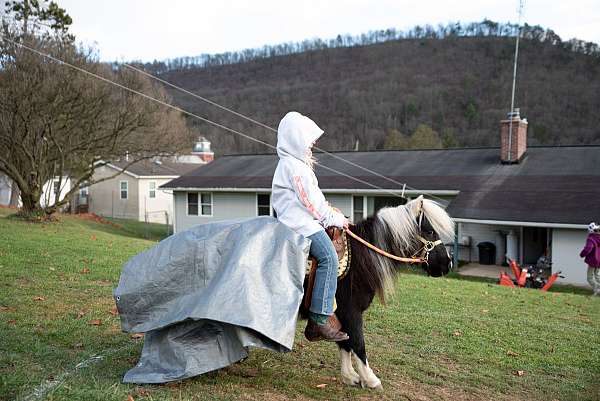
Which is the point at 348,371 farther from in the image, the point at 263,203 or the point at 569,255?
the point at 263,203

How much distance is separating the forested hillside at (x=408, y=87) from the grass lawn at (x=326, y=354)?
4231 centimetres

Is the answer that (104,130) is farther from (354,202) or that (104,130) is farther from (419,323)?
(419,323)

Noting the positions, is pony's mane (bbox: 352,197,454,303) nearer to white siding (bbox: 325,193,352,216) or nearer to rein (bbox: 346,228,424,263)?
rein (bbox: 346,228,424,263)

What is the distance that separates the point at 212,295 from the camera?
172 inches

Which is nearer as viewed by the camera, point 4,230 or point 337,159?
point 4,230

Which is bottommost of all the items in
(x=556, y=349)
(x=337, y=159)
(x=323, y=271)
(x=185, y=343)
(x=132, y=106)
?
(x=556, y=349)

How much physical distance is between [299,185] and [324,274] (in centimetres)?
80

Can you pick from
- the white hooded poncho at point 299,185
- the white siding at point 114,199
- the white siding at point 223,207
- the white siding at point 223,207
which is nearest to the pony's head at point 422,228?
the white hooded poncho at point 299,185

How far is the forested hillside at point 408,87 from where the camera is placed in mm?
67250

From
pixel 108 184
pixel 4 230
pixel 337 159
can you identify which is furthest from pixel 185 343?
pixel 108 184

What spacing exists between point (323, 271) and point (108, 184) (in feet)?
132

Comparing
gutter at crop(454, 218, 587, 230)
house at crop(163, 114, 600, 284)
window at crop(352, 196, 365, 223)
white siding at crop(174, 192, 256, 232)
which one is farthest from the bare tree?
gutter at crop(454, 218, 587, 230)

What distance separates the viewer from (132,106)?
78.1 ft

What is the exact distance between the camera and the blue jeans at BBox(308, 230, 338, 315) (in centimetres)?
478
